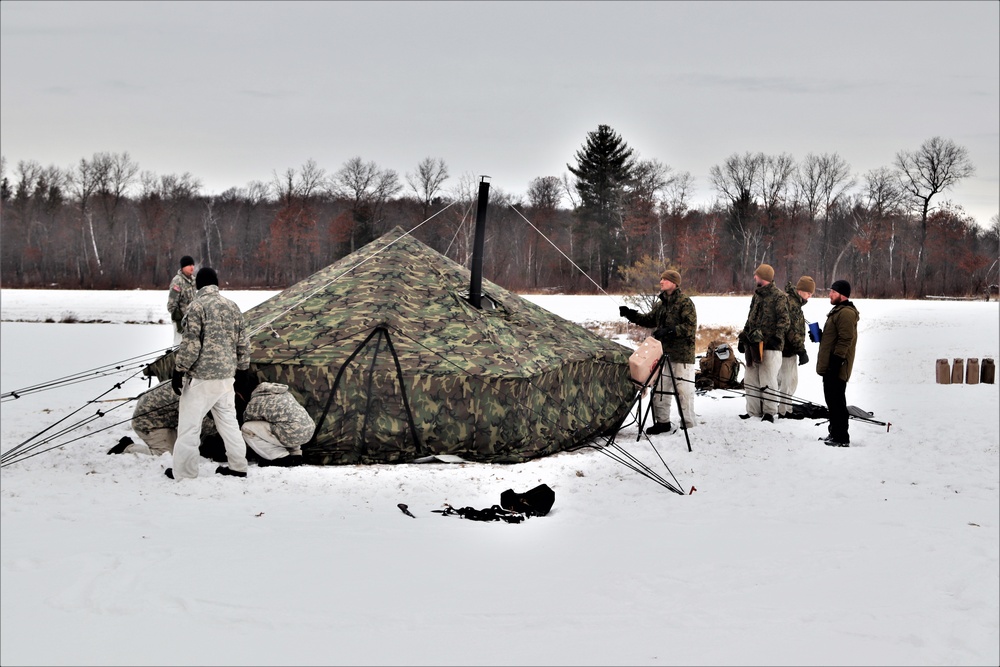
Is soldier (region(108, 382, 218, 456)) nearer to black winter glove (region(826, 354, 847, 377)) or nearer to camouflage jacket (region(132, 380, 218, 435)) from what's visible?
camouflage jacket (region(132, 380, 218, 435))

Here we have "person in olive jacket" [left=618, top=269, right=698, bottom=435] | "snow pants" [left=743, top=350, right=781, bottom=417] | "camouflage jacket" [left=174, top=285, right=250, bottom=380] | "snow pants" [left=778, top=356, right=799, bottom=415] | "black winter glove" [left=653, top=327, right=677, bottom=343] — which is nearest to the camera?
"camouflage jacket" [left=174, top=285, right=250, bottom=380]

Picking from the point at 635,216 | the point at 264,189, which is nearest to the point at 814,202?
the point at 635,216

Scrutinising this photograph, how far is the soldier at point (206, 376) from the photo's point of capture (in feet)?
22.5

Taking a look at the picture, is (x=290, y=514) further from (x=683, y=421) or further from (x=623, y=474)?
(x=683, y=421)

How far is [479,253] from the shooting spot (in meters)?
8.55

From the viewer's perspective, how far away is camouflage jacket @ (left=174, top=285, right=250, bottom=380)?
6828 mm

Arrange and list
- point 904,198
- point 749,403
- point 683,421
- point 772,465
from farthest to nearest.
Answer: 1. point 904,198
2. point 749,403
3. point 683,421
4. point 772,465

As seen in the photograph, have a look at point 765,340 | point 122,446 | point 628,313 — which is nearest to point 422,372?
point 628,313

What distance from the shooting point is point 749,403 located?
9.91m

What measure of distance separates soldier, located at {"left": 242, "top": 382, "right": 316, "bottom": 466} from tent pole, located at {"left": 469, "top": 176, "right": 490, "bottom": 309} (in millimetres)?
2163

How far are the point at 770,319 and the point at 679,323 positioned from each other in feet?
4.08

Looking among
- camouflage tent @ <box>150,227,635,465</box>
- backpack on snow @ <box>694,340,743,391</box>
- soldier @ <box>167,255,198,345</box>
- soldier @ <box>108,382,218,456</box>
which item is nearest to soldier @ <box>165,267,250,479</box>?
camouflage tent @ <box>150,227,635,465</box>

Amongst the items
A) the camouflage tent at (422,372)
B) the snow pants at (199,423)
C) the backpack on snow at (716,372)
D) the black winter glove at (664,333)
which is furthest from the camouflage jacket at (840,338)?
the snow pants at (199,423)

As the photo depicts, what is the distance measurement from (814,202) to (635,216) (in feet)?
34.1
